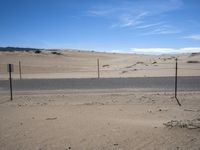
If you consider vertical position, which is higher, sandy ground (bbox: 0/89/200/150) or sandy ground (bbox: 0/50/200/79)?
sandy ground (bbox: 0/50/200/79)

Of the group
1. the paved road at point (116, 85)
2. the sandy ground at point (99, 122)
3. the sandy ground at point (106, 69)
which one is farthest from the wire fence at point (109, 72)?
the sandy ground at point (99, 122)

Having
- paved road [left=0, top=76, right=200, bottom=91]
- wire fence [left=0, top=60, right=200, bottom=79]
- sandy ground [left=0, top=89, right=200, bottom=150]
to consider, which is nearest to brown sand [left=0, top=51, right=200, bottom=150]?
sandy ground [left=0, top=89, right=200, bottom=150]

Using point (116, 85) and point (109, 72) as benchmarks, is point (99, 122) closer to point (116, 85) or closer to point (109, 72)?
point (116, 85)

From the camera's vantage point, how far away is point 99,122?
8.92 meters

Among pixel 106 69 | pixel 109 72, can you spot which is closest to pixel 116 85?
→ pixel 109 72

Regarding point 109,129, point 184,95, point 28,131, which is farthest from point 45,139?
point 184,95

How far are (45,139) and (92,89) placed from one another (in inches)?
391

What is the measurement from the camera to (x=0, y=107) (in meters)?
12.1

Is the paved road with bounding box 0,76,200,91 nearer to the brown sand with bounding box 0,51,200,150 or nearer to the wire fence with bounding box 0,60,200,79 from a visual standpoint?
the brown sand with bounding box 0,51,200,150

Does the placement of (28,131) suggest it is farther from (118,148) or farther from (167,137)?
(167,137)

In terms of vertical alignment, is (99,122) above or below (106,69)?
below

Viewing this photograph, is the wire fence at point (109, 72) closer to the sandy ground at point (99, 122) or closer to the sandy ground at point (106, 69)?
the sandy ground at point (106, 69)

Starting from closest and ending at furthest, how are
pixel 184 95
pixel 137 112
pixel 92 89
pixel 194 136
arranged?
pixel 194 136
pixel 137 112
pixel 184 95
pixel 92 89

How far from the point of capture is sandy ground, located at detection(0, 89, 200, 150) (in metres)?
6.93
